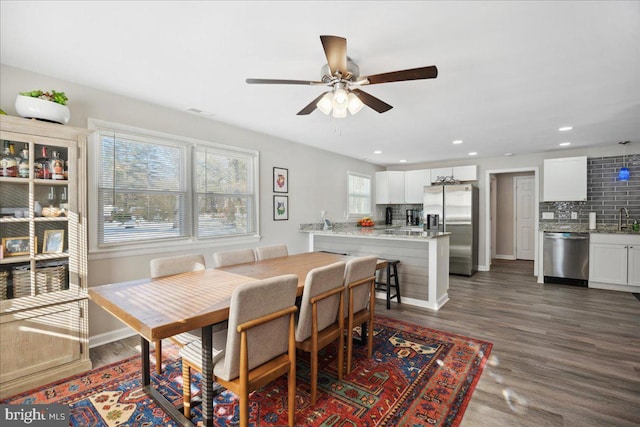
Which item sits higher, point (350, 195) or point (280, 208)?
point (350, 195)

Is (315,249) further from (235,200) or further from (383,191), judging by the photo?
(383,191)

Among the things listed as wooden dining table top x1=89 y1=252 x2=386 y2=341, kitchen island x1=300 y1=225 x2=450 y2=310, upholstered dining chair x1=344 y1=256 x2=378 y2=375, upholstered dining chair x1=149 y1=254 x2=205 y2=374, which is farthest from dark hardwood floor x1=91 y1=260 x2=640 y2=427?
wooden dining table top x1=89 y1=252 x2=386 y2=341

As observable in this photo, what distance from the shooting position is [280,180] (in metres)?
4.80

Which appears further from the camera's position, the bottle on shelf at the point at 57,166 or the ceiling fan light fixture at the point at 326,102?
the bottle on shelf at the point at 57,166

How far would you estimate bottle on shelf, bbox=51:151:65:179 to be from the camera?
243 centimetres

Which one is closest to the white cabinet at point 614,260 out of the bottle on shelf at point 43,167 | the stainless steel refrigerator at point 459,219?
the stainless steel refrigerator at point 459,219

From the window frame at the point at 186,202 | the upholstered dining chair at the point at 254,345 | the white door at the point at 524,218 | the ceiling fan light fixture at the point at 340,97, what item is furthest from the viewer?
the white door at the point at 524,218

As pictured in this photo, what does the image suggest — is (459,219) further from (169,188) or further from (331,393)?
(169,188)

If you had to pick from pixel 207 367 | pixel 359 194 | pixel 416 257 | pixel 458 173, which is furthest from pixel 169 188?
pixel 458 173

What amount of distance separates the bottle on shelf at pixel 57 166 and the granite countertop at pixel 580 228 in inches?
266

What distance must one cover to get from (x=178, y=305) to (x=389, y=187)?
634cm

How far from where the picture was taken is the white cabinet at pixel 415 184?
693 cm

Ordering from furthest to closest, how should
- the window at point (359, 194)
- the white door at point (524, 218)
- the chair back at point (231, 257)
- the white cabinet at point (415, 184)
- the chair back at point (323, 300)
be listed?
the white door at point (524, 218) → the white cabinet at point (415, 184) → the window at point (359, 194) → the chair back at point (231, 257) → the chair back at point (323, 300)

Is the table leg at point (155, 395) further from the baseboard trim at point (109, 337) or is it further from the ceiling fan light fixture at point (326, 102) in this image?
the ceiling fan light fixture at point (326, 102)
